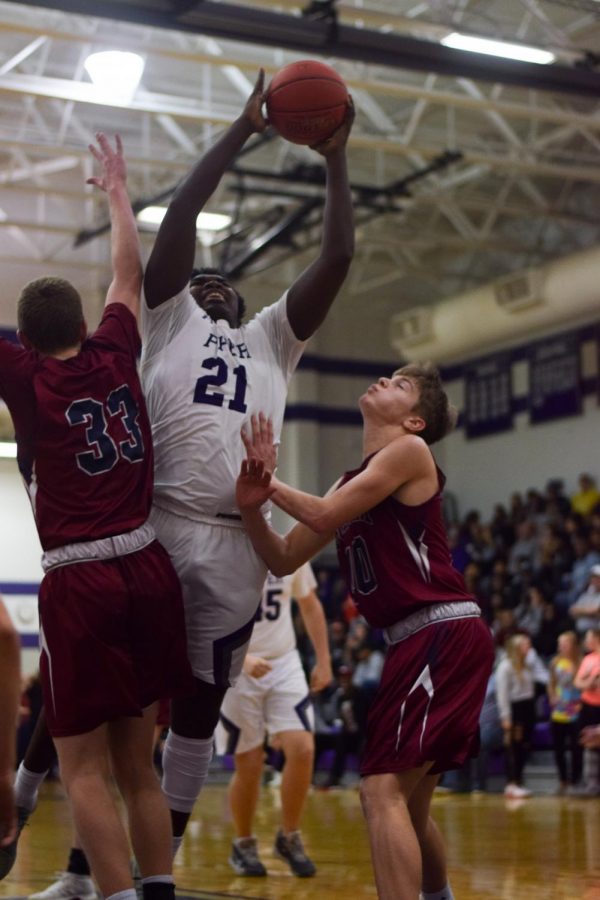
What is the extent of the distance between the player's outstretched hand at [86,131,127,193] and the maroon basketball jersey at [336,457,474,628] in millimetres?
1132

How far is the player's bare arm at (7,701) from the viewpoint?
2684 millimetres

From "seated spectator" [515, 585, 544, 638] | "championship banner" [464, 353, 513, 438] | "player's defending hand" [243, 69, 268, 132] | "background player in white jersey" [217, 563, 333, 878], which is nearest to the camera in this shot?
"player's defending hand" [243, 69, 268, 132]

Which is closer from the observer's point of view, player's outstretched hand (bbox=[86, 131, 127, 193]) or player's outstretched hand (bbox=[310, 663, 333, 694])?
player's outstretched hand (bbox=[86, 131, 127, 193])

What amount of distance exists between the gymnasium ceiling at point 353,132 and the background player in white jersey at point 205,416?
5.25 m

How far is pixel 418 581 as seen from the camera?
394 cm

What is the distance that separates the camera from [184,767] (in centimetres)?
409

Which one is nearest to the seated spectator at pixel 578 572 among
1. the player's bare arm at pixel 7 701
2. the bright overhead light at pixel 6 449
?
the bright overhead light at pixel 6 449

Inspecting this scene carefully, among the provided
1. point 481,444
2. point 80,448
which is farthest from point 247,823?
point 481,444

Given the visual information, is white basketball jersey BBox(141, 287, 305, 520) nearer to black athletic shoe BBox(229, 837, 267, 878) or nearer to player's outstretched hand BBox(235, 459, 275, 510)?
player's outstretched hand BBox(235, 459, 275, 510)

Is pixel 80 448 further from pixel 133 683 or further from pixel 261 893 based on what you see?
pixel 261 893

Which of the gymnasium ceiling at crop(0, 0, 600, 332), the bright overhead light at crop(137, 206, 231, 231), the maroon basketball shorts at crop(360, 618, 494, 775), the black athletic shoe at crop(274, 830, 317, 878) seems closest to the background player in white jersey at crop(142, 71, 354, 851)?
the maroon basketball shorts at crop(360, 618, 494, 775)

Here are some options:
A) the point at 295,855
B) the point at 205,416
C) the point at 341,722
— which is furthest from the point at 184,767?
the point at 341,722

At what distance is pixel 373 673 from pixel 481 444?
24.3 ft

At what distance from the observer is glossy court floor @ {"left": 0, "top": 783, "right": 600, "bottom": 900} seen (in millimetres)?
5582
